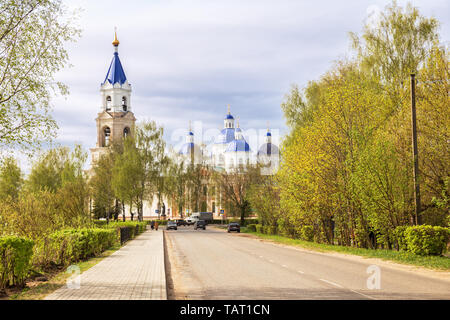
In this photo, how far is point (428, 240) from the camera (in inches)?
742

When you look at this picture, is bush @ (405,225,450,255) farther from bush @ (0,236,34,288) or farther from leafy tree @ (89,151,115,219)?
leafy tree @ (89,151,115,219)

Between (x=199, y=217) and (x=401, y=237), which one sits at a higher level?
(x=401, y=237)

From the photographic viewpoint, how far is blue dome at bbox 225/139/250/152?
356ft

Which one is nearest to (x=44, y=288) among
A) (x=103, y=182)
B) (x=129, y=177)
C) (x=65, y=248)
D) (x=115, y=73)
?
(x=65, y=248)

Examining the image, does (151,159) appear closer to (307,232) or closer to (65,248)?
(307,232)

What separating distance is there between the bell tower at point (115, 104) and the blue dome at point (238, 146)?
33665 mm

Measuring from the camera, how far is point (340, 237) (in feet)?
94.3

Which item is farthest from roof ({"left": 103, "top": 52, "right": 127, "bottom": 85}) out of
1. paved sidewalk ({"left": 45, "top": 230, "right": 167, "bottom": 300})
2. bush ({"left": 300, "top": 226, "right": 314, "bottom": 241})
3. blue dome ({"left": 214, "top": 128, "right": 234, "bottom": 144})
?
paved sidewalk ({"left": 45, "top": 230, "right": 167, "bottom": 300})

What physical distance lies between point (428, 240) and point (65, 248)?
14191mm

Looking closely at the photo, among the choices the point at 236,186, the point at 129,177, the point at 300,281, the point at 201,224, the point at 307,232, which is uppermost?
the point at 129,177

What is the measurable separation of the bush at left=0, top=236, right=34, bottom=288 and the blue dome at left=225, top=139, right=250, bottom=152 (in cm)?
9740

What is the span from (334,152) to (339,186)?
2.24 metres

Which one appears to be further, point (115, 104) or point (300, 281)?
point (115, 104)
